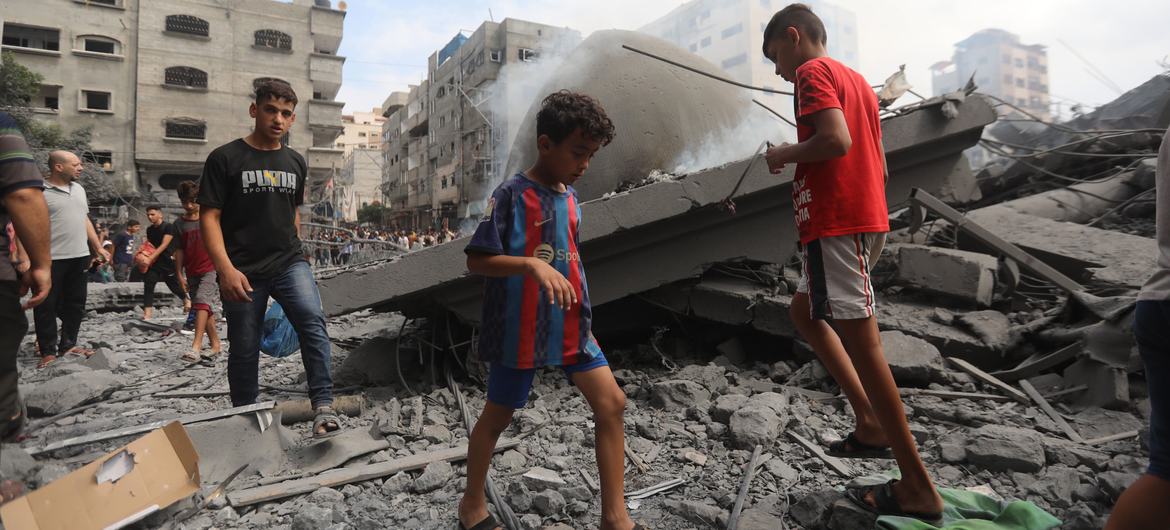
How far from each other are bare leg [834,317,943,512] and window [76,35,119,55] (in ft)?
123

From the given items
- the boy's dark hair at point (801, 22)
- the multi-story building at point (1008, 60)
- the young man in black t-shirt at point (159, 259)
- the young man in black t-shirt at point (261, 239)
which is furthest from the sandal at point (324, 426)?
the multi-story building at point (1008, 60)

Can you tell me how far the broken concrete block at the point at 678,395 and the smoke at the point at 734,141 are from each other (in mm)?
2118

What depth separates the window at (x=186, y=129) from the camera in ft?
97.6

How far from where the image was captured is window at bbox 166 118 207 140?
1171 inches

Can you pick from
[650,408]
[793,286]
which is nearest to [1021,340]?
[793,286]

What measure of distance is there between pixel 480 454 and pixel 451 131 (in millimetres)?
41413

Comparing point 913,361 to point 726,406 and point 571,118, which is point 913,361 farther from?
point 571,118

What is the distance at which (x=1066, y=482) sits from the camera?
2.37m

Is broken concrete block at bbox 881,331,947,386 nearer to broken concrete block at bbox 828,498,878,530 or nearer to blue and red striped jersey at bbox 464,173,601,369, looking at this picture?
broken concrete block at bbox 828,498,878,530

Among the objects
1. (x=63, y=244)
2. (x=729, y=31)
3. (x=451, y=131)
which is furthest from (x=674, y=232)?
(x=451, y=131)

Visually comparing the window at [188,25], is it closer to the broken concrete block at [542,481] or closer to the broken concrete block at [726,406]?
the broken concrete block at [726,406]

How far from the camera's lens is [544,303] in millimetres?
1960

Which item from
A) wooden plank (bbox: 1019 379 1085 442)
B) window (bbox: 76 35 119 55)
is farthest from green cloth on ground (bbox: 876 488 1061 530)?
window (bbox: 76 35 119 55)

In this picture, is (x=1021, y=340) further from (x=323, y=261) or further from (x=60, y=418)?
(x=323, y=261)
